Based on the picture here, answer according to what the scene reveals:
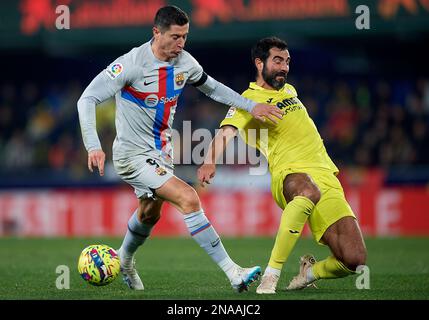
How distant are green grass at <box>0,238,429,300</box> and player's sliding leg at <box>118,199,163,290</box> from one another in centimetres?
12

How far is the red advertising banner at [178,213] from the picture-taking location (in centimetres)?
1670

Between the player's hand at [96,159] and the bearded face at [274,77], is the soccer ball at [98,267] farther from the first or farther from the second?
the bearded face at [274,77]

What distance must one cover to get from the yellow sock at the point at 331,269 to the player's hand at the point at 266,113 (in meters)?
1.33

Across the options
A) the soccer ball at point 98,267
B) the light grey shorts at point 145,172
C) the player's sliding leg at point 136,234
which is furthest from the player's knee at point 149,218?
the soccer ball at point 98,267

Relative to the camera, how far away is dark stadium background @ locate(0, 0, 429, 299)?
17203mm

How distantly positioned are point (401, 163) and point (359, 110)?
243cm

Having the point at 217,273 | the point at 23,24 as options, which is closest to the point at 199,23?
the point at 23,24

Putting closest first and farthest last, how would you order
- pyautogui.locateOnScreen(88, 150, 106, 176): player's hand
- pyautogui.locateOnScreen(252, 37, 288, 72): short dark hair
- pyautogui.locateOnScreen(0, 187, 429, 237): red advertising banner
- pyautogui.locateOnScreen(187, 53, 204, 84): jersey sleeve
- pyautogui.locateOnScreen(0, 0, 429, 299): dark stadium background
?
1. pyautogui.locateOnScreen(88, 150, 106, 176): player's hand
2. pyautogui.locateOnScreen(187, 53, 204, 84): jersey sleeve
3. pyautogui.locateOnScreen(252, 37, 288, 72): short dark hair
4. pyautogui.locateOnScreen(0, 187, 429, 237): red advertising banner
5. pyautogui.locateOnScreen(0, 0, 429, 299): dark stadium background

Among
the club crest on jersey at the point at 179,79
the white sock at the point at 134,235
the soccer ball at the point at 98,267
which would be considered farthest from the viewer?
the white sock at the point at 134,235

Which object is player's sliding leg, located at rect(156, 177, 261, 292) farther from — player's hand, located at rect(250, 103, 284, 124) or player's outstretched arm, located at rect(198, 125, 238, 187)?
player's hand, located at rect(250, 103, 284, 124)

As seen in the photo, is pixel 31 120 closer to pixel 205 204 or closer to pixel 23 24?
pixel 23 24

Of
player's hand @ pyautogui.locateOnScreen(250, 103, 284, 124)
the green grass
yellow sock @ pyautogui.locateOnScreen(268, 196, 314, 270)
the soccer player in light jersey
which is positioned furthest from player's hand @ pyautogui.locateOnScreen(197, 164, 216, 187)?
the green grass

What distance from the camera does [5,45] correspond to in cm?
2239

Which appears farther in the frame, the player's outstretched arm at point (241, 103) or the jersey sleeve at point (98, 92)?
the player's outstretched arm at point (241, 103)
